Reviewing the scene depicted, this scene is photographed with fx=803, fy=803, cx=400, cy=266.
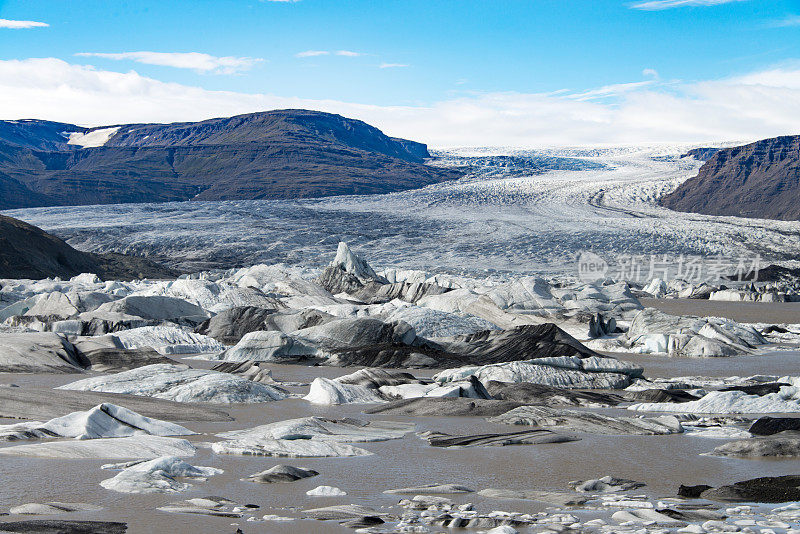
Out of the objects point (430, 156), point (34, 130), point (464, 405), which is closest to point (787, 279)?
point (464, 405)

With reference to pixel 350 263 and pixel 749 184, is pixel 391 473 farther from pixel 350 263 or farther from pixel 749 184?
pixel 749 184

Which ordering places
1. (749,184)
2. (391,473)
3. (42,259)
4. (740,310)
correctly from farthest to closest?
(749,184) < (42,259) < (740,310) < (391,473)

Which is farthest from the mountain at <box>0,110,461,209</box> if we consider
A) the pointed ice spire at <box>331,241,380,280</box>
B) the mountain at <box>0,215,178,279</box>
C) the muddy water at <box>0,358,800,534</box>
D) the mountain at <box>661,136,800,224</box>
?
the muddy water at <box>0,358,800,534</box>

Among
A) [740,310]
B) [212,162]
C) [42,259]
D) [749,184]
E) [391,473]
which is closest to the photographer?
[391,473]

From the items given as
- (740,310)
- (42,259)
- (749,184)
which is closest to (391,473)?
(740,310)

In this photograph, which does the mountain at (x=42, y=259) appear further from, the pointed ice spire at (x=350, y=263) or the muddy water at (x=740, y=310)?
the muddy water at (x=740, y=310)

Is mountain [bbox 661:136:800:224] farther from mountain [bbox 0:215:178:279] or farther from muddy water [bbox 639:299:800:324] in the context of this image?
mountain [bbox 0:215:178:279]
